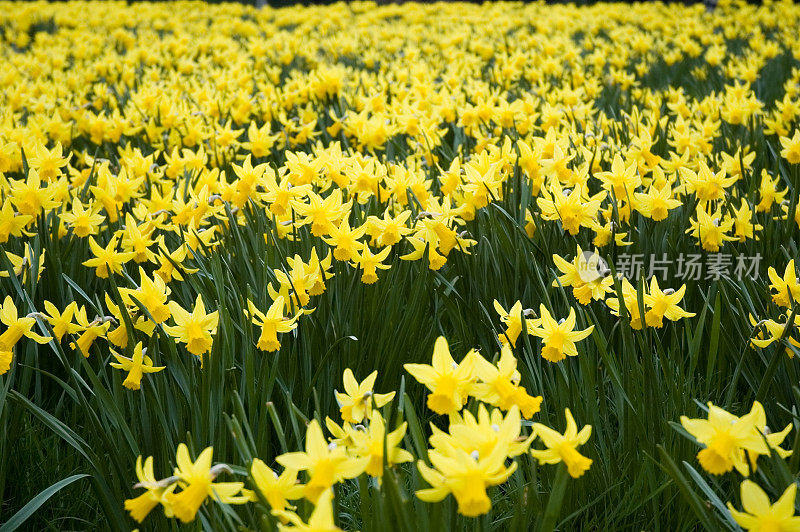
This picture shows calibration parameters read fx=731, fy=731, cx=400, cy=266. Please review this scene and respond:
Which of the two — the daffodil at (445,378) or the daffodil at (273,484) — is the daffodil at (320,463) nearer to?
the daffodil at (273,484)

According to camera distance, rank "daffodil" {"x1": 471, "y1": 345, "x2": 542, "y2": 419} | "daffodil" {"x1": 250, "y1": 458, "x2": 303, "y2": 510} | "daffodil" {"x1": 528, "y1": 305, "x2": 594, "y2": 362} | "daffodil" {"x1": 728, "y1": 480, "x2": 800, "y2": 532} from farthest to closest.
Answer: "daffodil" {"x1": 528, "y1": 305, "x2": 594, "y2": 362}, "daffodil" {"x1": 471, "y1": 345, "x2": 542, "y2": 419}, "daffodil" {"x1": 250, "y1": 458, "x2": 303, "y2": 510}, "daffodil" {"x1": 728, "y1": 480, "x2": 800, "y2": 532}

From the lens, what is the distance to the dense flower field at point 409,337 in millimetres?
1131

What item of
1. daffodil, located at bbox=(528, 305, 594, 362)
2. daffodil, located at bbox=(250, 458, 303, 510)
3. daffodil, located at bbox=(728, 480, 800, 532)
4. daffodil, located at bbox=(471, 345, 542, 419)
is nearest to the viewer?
daffodil, located at bbox=(728, 480, 800, 532)

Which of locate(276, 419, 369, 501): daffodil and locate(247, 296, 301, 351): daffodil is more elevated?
locate(276, 419, 369, 501): daffodil

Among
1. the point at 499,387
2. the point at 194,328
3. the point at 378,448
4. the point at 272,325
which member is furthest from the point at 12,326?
the point at 499,387

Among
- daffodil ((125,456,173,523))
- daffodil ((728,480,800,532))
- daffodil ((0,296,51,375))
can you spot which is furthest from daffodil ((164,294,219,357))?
daffodil ((728,480,800,532))

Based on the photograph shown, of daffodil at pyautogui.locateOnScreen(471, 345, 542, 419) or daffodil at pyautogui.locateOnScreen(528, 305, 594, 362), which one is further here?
daffodil at pyautogui.locateOnScreen(528, 305, 594, 362)

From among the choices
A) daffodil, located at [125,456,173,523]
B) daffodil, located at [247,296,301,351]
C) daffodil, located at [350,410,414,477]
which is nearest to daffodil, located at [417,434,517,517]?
daffodil, located at [350,410,414,477]

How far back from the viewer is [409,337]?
1.93m

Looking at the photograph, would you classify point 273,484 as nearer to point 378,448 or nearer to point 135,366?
point 378,448

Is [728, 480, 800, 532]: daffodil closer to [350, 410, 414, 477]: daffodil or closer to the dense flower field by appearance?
the dense flower field

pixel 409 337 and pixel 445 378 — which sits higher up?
pixel 445 378

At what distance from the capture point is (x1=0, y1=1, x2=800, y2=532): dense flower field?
1.13 meters

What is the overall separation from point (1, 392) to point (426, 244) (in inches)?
41.5
